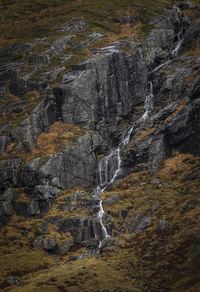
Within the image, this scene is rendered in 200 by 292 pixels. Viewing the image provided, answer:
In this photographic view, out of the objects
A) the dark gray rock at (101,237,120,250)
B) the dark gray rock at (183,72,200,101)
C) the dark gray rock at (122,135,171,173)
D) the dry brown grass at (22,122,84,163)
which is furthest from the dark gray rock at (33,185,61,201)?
the dark gray rock at (183,72,200,101)

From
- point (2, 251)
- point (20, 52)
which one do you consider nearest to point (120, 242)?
point (2, 251)

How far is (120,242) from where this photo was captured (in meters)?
27.1

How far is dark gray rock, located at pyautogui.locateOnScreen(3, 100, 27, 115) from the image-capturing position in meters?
47.5

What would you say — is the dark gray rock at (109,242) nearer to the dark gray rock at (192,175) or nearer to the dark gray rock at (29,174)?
the dark gray rock at (192,175)

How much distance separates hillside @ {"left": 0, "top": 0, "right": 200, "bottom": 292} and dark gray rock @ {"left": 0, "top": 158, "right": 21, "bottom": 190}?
0.14 m

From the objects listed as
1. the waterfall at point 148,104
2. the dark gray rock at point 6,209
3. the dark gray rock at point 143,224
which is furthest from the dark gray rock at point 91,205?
the waterfall at point 148,104

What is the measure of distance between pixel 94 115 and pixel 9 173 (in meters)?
19.1

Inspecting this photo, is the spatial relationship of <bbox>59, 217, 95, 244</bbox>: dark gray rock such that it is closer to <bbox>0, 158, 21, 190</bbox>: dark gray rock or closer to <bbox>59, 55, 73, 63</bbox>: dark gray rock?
<bbox>0, 158, 21, 190</bbox>: dark gray rock

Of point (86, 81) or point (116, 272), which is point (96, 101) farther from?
point (116, 272)

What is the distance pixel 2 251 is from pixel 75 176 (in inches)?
601

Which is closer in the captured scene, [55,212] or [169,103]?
[55,212]

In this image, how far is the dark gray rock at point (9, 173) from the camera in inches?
1444

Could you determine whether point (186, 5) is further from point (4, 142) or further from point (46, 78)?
point (4, 142)

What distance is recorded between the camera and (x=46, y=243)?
29375 mm
